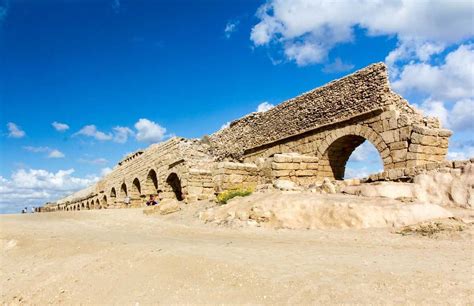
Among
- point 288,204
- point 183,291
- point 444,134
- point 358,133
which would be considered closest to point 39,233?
point 288,204

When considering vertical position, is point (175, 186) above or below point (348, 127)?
below

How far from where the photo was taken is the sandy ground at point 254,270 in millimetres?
2988

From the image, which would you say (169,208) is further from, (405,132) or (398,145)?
(405,132)

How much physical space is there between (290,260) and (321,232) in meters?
1.95

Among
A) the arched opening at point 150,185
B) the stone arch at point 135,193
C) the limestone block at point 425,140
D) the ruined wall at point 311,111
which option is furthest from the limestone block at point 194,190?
the stone arch at point 135,193

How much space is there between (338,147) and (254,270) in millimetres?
10250

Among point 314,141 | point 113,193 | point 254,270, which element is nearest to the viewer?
point 254,270

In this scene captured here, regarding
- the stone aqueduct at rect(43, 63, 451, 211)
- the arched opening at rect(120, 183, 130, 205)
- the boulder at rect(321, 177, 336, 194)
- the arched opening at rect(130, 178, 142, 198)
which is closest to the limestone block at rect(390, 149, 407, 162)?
the stone aqueduct at rect(43, 63, 451, 211)

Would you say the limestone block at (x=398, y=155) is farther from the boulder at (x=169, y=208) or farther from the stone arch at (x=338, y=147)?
the boulder at (x=169, y=208)

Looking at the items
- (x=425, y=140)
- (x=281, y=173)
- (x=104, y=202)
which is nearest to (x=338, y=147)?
(x=281, y=173)

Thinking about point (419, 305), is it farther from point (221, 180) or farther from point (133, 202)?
point (133, 202)

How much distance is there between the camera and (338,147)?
13.1m

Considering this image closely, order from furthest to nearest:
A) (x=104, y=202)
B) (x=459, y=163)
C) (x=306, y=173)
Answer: (x=104, y=202) < (x=306, y=173) < (x=459, y=163)

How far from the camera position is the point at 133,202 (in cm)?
2528
